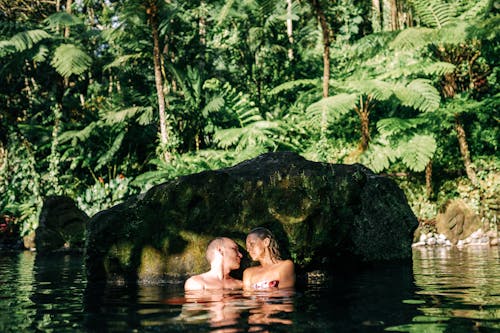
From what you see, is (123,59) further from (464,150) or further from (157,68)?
(464,150)

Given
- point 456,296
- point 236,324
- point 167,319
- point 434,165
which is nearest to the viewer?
point 236,324

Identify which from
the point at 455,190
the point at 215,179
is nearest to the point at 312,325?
the point at 215,179

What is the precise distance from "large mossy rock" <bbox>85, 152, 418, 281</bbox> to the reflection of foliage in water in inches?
43.4

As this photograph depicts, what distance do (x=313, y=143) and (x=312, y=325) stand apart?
1036 centimetres

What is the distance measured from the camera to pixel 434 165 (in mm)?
13242

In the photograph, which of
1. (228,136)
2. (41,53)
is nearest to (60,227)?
(228,136)

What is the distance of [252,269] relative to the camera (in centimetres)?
460

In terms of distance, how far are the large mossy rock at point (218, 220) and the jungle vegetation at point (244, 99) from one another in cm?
559

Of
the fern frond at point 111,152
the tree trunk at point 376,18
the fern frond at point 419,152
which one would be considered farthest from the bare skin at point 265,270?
the tree trunk at point 376,18

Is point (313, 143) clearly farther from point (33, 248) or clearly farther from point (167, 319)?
point (167, 319)

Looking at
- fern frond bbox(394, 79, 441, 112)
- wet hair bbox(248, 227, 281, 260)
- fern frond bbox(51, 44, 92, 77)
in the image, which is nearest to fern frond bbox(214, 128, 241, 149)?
fern frond bbox(394, 79, 441, 112)

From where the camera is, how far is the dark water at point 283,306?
2.87m

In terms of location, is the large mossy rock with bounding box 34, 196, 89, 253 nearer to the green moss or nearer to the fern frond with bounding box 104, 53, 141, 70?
the fern frond with bounding box 104, 53, 141, 70

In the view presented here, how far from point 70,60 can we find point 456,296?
1288cm
